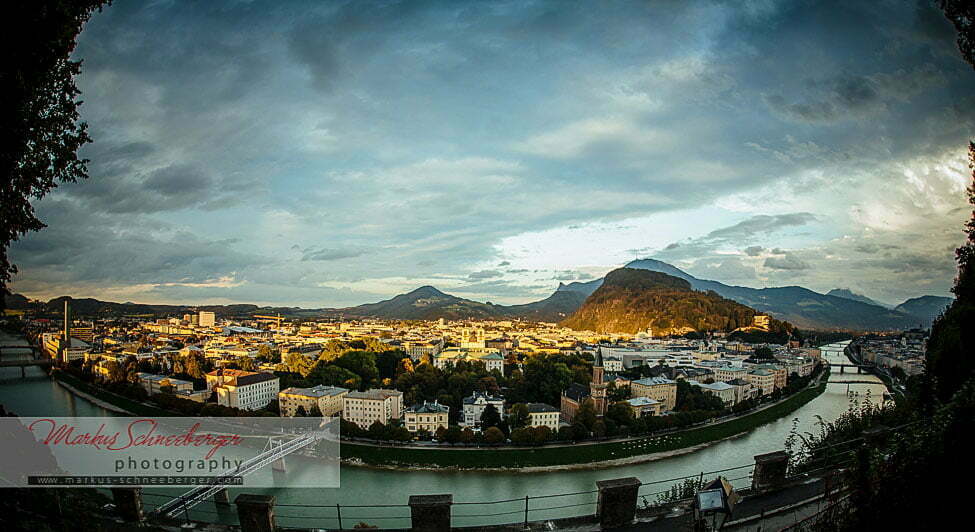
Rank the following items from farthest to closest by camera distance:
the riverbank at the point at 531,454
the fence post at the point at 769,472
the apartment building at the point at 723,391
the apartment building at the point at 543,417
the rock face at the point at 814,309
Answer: the rock face at the point at 814,309 → the apartment building at the point at 723,391 → the apartment building at the point at 543,417 → the riverbank at the point at 531,454 → the fence post at the point at 769,472

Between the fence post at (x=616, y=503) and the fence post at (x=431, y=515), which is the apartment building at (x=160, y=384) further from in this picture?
the fence post at (x=616, y=503)

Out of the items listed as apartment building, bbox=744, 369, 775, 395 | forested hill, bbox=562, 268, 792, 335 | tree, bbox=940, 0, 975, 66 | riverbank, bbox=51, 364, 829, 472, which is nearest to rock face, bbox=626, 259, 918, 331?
forested hill, bbox=562, 268, 792, 335

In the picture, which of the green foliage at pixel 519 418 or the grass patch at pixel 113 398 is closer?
the green foliage at pixel 519 418

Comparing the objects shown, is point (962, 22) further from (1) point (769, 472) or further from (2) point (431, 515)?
(2) point (431, 515)

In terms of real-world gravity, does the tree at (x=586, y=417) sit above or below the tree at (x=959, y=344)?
below

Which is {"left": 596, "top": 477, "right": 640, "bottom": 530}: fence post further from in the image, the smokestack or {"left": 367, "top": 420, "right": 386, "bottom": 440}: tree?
the smokestack

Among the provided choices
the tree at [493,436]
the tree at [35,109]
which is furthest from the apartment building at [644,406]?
the tree at [35,109]

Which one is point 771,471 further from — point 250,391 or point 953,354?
point 250,391
